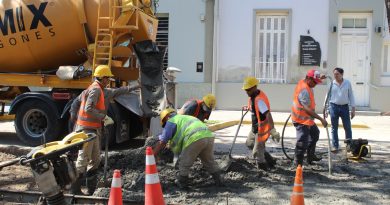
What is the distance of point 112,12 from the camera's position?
9.21 m

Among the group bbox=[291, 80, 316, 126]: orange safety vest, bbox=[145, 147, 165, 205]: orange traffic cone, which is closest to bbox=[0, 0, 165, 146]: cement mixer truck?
bbox=[291, 80, 316, 126]: orange safety vest

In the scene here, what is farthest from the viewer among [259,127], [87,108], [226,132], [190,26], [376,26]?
[190,26]

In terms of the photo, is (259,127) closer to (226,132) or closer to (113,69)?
(113,69)

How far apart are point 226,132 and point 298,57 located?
551 centimetres

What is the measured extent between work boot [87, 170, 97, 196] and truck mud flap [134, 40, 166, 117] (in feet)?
9.94

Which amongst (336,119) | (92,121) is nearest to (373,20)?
(336,119)

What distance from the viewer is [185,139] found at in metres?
6.02

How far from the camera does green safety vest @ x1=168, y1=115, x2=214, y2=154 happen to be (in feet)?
19.6

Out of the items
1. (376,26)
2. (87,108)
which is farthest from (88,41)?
(376,26)

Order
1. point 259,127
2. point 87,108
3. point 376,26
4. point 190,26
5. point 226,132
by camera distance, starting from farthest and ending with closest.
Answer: point 190,26 < point 376,26 < point 226,132 < point 259,127 < point 87,108

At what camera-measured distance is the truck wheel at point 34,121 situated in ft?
31.6

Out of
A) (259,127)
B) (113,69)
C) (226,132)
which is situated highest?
(113,69)

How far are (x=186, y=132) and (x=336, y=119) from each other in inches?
172

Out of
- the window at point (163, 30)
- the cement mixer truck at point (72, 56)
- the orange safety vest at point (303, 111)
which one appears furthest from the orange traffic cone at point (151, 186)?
the window at point (163, 30)
